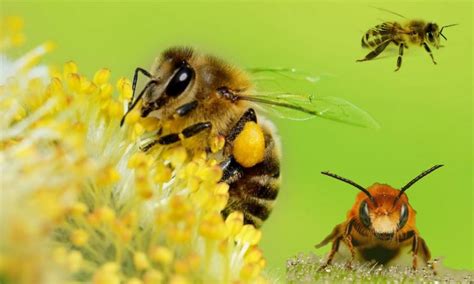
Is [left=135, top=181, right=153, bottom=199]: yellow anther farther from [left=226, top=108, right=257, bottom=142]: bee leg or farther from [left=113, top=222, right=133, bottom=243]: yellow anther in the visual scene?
[left=226, top=108, right=257, bottom=142]: bee leg

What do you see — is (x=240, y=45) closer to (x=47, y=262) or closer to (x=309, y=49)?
(x=309, y=49)

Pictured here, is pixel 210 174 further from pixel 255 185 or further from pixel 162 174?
pixel 255 185

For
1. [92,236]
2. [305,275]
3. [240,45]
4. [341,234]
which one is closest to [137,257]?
[92,236]

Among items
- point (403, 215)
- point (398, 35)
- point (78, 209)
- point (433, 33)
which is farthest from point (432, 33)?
point (78, 209)

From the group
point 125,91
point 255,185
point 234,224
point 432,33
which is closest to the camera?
point 234,224

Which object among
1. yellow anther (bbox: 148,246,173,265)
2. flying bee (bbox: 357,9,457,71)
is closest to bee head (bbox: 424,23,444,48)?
flying bee (bbox: 357,9,457,71)

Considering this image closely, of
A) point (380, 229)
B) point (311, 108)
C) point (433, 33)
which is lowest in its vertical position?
point (380, 229)
